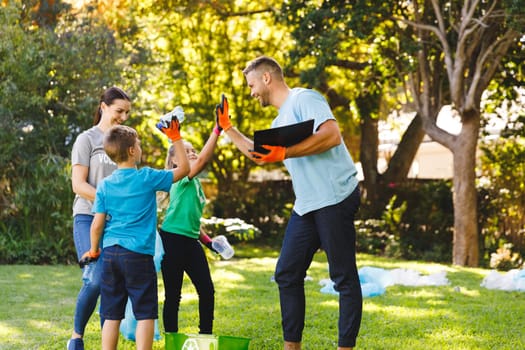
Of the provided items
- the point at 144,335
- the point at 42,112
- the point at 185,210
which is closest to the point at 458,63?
the point at 42,112

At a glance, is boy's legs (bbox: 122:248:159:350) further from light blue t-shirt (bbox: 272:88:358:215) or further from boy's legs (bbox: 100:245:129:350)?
light blue t-shirt (bbox: 272:88:358:215)

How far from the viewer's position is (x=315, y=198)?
4.07 meters

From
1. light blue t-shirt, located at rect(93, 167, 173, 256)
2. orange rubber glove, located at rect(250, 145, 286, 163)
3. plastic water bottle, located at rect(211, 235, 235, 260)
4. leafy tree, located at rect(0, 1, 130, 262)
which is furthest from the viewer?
leafy tree, located at rect(0, 1, 130, 262)

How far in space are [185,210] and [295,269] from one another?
0.88 meters

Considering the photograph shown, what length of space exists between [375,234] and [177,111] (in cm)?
1054

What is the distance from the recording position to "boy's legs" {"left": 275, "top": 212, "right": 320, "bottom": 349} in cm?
417

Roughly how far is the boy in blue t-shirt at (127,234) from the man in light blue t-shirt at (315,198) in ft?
1.71

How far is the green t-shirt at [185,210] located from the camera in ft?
15.4

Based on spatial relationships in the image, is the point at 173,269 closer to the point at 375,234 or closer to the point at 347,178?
the point at 347,178

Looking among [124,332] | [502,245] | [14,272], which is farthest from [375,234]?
[124,332]

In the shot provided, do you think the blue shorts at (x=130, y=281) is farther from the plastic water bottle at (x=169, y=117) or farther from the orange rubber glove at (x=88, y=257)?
the plastic water bottle at (x=169, y=117)

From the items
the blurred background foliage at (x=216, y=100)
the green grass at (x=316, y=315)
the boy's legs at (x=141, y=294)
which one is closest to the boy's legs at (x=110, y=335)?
the boy's legs at (x=141, y=294)

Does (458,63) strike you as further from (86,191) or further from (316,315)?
(86,191)

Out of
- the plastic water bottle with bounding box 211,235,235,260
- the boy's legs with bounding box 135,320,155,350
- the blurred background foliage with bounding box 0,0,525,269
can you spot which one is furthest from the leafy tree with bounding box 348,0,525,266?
the boy's legs with bounding box 135,320,155,350
